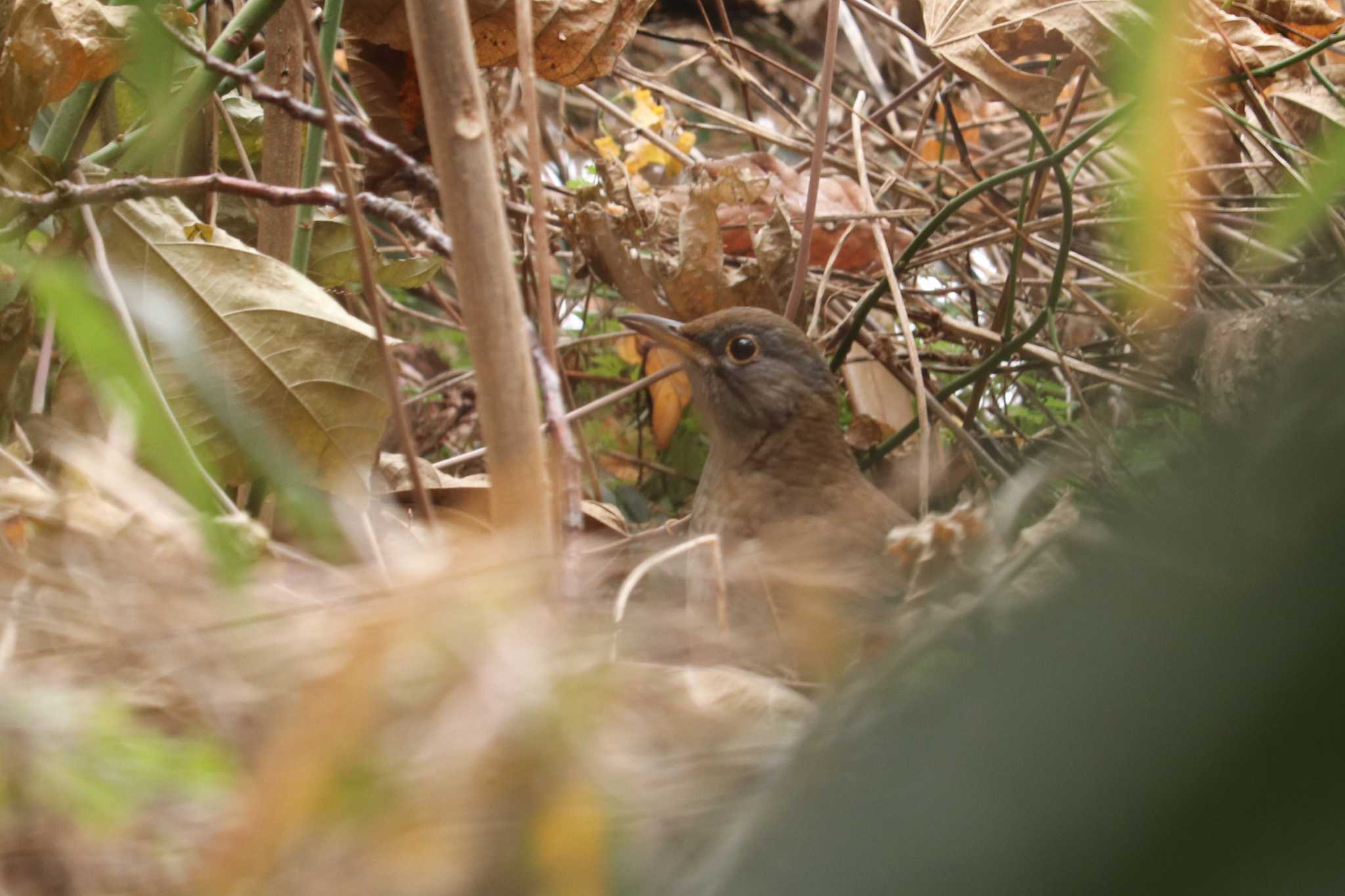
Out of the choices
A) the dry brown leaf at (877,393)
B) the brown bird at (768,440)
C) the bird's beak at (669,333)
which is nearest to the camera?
the brown bird at (768,440)

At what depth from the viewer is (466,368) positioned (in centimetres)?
385

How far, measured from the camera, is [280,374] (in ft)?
6.38

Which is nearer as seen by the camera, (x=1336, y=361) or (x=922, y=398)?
(x=1336, y=361)

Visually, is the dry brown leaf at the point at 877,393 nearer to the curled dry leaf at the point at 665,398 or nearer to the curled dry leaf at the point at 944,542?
the curled dry leaf at the point at 665,398

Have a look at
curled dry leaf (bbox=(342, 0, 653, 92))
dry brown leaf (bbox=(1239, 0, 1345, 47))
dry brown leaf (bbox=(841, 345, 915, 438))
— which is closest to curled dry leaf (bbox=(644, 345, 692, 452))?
dry brown leaf (bbox=(841, 345, 915, 438))

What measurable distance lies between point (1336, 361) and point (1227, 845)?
1.25ft

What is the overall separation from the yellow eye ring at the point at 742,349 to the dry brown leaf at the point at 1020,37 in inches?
31.7

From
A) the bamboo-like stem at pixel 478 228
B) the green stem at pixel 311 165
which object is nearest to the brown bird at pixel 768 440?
the green stem at pixel 311 165

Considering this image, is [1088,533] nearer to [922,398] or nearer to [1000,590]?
[1000,590]

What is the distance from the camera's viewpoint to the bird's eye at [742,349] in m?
2.88

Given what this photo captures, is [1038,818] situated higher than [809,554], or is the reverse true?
[1038,818]

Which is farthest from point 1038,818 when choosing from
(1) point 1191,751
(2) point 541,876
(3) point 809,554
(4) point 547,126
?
(4) point 547,126

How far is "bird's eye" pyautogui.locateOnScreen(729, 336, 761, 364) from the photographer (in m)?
2.88

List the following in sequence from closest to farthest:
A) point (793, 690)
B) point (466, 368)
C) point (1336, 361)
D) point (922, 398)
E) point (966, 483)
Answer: point (1336, 361) < point (793, 690) < point (922, 398) < point (966, 483) < point (466, 368)
